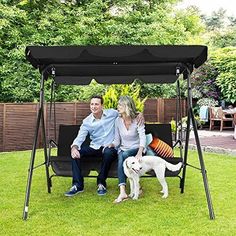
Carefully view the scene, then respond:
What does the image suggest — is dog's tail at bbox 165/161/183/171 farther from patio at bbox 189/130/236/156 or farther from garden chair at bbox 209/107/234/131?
garden chair at bbox 209/107/234/131

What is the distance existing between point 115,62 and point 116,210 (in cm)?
154

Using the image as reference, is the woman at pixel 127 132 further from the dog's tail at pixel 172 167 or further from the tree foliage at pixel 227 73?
the tree foliage at pixel 227 73

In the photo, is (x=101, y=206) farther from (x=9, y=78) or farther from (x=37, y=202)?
(x=9, y=78)

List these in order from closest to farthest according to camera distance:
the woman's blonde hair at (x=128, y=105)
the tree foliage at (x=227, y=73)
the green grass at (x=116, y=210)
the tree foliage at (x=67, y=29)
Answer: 1. the green grass at (x=116, y=210)
2. the woman's blonde hair at (x=128, y=105)
3. the tree foliage at (x=67, y=29)
4. the tree foliage at (x=227, y=73)

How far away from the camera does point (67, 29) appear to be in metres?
12.6

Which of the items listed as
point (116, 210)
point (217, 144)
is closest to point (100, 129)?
point (116, 210)

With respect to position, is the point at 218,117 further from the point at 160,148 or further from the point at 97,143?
the point at 97,143

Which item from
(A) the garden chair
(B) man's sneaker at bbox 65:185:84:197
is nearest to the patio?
(A) the garden chair

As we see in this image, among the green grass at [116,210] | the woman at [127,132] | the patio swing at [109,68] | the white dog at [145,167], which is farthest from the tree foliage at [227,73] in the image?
the white dog at [145,167]

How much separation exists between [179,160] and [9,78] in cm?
814

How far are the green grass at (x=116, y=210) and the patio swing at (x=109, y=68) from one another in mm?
196

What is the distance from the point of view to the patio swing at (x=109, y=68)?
3.96 metres

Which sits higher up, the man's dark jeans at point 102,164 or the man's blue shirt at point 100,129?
the man's blue shirt at point 100,129

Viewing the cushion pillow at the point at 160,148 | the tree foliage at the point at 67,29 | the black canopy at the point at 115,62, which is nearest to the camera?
the black canopy at the point at 115,62
